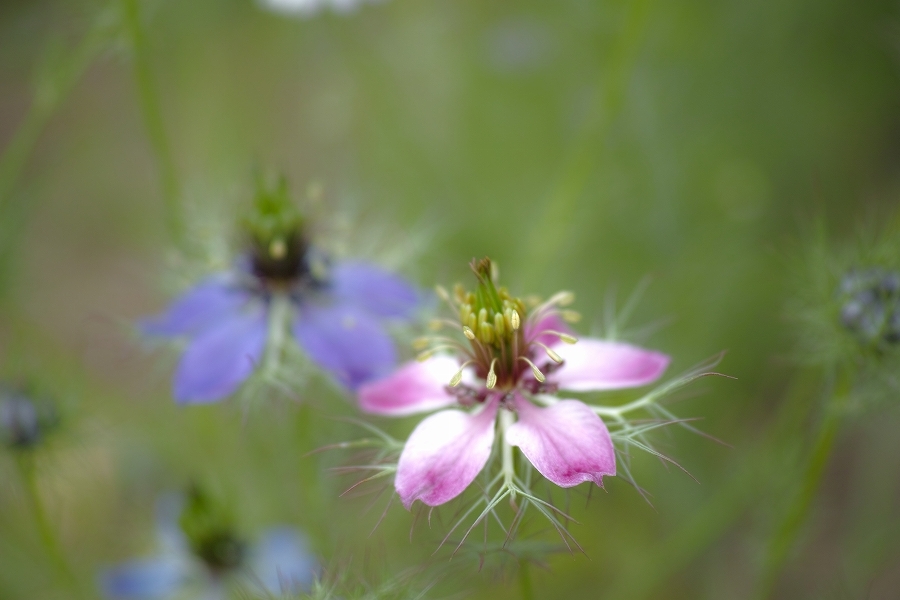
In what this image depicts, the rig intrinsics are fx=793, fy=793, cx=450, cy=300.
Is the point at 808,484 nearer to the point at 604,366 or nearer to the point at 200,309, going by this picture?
the point at 604,366

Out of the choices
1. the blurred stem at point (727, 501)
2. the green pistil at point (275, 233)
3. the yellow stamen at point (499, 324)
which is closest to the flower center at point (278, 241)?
the green pistil at point (275, 233)

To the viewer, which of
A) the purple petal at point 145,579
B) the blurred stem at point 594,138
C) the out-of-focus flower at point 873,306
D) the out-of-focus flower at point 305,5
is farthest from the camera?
the out-of-focus flower at point 305,5

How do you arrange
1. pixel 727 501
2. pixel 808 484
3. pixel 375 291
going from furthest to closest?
pixel 727 501
pixel 375 291
pixel 808 484

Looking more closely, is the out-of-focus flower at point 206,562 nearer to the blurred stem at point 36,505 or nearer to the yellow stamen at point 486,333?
the blurred stem at point 36,505

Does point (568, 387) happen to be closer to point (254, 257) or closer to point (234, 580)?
point (254, 257)

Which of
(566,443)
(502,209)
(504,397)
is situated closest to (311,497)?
(504,397)
